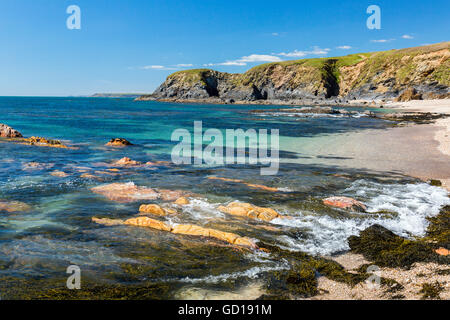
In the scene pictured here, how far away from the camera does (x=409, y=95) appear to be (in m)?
106

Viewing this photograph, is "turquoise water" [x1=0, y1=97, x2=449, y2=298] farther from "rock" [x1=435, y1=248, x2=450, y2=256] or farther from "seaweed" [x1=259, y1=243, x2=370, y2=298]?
"rock" [x1=435, y1=248, x2=450, y2=256]

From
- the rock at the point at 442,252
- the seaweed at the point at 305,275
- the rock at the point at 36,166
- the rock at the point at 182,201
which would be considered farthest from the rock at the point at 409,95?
Result: the seaweed at the point at 305,275

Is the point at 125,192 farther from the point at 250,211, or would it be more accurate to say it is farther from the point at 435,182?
the point at 435,182

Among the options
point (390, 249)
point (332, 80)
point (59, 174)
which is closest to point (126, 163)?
point (59, 174)

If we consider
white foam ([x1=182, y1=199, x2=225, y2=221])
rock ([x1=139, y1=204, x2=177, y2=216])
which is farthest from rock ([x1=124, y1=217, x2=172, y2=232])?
white foam ([x1=182, y1=199, x2=225, y2=221])

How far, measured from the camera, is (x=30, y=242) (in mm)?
8383

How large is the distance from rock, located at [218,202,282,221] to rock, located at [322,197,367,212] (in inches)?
105

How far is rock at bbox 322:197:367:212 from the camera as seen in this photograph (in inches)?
447

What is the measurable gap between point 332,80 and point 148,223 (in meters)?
163

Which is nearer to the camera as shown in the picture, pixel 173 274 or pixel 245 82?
→ pixel 173 274

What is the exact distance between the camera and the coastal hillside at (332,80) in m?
109
